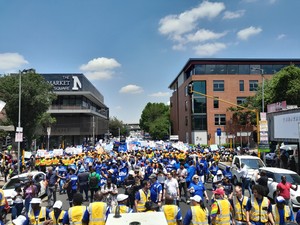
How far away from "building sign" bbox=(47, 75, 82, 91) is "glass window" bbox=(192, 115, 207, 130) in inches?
884

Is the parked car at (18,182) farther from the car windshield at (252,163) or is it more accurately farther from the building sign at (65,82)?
the building sign at (65,82)

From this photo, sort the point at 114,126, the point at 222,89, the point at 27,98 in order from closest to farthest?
the point at 27,98 → the point at 222,89 → the point at 114,126

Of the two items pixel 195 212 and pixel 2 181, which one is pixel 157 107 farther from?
pixel 195 212

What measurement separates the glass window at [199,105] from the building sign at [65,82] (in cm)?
2194

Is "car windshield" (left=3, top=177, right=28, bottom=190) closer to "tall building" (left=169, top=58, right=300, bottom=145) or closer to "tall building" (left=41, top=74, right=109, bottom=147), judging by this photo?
"tall building" (left=41, top=74, right=109, bottom=147)

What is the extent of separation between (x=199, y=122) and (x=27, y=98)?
110ft

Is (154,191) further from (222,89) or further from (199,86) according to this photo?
(222,89)

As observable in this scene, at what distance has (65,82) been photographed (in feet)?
174

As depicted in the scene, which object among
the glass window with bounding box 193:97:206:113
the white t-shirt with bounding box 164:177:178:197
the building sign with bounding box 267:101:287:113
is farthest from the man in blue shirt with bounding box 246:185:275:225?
the glass window with bounding box 193:97:206:113

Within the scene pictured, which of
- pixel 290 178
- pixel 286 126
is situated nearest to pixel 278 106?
pixel 286 126

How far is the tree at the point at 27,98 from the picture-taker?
29.3m

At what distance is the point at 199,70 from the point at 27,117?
3326 cm

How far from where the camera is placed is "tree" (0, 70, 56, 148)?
2928 centimetres

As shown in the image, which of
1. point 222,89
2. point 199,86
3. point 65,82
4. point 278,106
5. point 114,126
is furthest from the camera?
point 114,126
